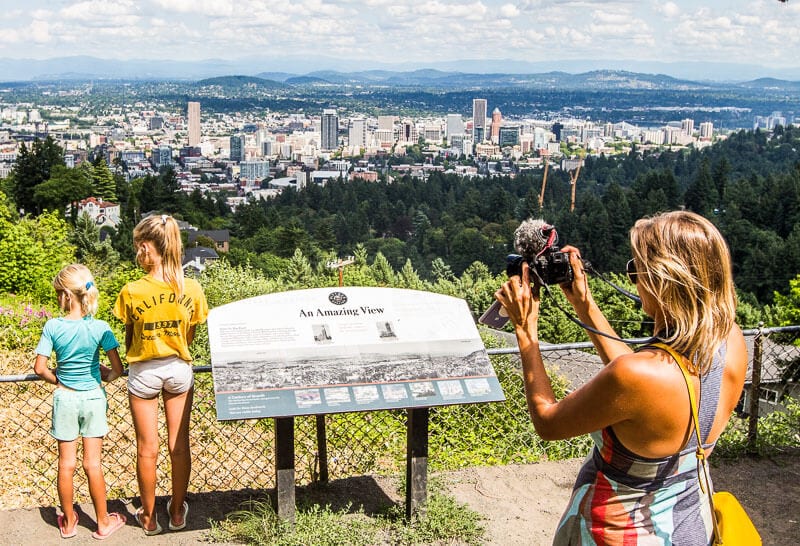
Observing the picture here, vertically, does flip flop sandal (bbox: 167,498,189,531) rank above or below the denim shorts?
below

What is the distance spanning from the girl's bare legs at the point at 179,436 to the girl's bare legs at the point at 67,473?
33cm

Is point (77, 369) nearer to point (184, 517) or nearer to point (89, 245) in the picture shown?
point (184, 517)

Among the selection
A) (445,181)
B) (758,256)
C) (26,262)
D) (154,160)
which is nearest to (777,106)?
(445,181)

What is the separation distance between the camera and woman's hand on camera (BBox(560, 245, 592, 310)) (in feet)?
6.48

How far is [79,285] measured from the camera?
2.84m

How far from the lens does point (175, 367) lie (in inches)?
116

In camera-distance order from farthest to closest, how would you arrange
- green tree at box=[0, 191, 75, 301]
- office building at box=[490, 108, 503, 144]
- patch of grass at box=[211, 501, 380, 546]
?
1. office building at box=[490, 108, 503, 144]
2. green tree at box=[0, 191, 75, 301]
3. patch of grass at box=[211, 501, 380, 546]

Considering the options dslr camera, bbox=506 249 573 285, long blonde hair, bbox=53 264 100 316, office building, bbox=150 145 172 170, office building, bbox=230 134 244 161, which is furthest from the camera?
office building, bbox=230 134 244 161

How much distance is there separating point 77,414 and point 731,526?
7.04 ft

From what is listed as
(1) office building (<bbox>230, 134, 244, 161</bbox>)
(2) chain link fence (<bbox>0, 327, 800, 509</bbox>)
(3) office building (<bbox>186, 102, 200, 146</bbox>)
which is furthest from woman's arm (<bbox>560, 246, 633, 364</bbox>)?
(3) office building (<bbox>186, 102, 200, 146</bbox>)

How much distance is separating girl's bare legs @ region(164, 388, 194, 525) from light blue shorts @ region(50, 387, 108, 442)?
22cm

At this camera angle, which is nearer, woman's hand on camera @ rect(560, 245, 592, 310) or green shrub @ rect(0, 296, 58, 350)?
woman's hand on camera @ rect(560, 245, 592, 310)

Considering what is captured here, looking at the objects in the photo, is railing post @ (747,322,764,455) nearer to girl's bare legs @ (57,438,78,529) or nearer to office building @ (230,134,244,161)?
girl's bare legs @ (57,438,78,529)

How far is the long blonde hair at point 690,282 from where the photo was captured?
1.62m
